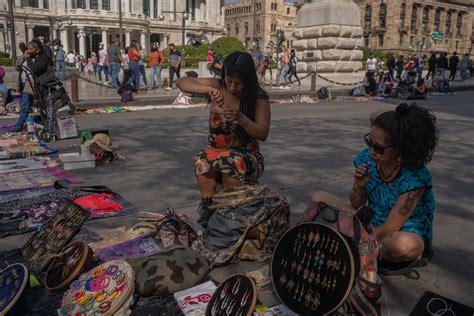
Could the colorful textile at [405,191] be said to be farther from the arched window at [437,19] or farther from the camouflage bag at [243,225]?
the arched window at [437,19]

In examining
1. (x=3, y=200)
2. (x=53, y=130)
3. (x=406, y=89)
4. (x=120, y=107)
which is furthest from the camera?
(x=406, y=89)

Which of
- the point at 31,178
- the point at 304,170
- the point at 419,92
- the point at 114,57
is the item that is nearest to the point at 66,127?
the point at 31,178

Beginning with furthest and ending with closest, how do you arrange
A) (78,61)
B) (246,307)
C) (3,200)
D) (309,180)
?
(78,61) < (309,180) < (3,200) < (246,307)

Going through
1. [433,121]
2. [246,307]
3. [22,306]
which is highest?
[433,121]

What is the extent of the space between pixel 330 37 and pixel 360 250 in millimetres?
19228

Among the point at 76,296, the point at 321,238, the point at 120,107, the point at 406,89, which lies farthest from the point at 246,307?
the point at 406,89

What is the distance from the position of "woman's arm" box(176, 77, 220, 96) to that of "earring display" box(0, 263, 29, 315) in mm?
1887

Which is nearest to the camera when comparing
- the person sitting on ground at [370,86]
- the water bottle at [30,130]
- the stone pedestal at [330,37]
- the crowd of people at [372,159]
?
the crowd of people at [372,159]

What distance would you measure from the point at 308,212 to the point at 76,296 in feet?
4.75

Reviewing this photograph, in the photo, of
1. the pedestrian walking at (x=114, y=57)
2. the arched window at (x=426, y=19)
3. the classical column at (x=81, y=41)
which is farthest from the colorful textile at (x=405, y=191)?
the arched window at (x=426, y=19)

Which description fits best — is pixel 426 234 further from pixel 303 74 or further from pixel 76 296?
pixel 303 74

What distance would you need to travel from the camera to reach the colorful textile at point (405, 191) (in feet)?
9.70

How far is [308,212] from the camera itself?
2936mm

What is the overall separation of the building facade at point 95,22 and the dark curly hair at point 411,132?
213 feet
